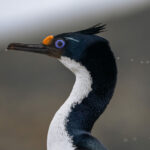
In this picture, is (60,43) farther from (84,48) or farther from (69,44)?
(84,48)

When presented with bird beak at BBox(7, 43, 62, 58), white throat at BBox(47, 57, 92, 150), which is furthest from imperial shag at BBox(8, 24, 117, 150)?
bird beak at BBox(7, 43, 62, 58)

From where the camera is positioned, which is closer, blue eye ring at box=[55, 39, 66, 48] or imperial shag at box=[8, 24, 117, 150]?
imperial shag at box=[8, 24, 117, 150]

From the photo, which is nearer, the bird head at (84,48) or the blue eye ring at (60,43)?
the bird head at (84,48)

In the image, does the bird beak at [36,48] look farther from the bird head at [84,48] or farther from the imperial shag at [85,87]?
the imperial shag at [85,87]

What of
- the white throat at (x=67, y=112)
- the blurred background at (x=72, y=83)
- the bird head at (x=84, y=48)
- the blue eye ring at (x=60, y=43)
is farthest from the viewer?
the blurred background at (x=72, y=83)

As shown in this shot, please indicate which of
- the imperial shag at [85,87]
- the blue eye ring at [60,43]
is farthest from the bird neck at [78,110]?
the blue eye ring at [60,43]

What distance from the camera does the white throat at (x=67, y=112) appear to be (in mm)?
3400

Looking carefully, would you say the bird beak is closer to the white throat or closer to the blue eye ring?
the blue eye ring

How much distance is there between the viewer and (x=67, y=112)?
3465 millimetres

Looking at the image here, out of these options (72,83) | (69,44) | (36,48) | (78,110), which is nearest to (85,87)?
(78,110)

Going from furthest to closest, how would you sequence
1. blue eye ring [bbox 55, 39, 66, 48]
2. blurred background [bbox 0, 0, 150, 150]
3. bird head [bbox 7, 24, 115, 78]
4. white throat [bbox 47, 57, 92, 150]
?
blurred background [bbox 0, 0, 150, 150]
blue eye ring [bbox 55, 39, 66, 48]
bird head [bbox 7, 24, 115, 78]
white throat [bbox 47, 57, 92, 150]

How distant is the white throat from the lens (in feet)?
11.2

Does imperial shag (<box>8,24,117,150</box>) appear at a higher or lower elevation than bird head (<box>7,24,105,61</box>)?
lower

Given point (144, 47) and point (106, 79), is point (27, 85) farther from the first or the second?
point (106, 79)
